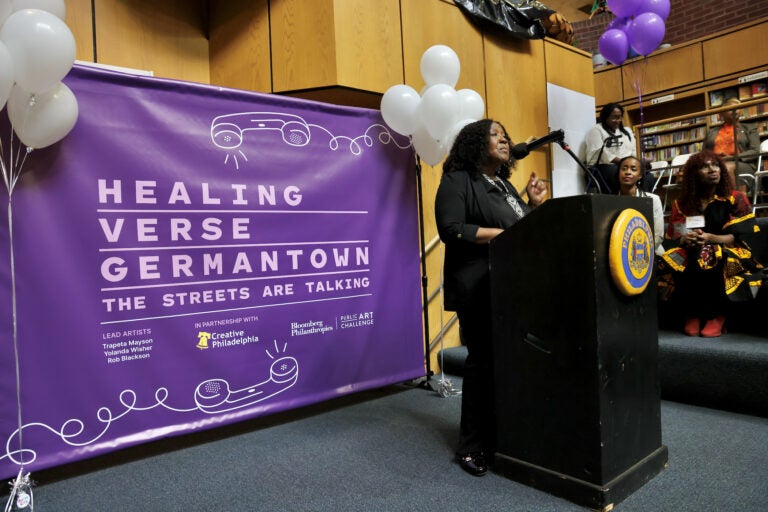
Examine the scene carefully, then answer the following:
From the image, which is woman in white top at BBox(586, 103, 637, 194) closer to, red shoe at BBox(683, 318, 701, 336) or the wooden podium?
red shoe at BBox(683, 318, 701, 336)

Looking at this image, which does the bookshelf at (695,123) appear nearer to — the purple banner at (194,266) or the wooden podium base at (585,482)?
the purple banner at (194,266)

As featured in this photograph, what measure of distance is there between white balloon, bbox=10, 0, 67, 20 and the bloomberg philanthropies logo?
135cm

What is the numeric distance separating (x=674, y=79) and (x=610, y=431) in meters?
7.71

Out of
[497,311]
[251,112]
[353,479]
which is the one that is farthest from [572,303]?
[251,112]

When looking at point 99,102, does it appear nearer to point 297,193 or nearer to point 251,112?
point 251,112

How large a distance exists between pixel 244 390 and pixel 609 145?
370 centimetres

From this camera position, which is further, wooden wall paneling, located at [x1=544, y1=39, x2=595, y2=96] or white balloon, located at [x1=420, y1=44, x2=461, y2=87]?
wooden wall paneling, located at [x1=544, y1=39, x2=595, y2=96]

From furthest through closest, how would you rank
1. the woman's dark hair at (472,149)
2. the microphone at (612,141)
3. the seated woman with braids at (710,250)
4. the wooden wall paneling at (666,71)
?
the wooden wall paneling at (666,71) → the microphone at (612,141) → the seated woman with braids at (710,250) → the woman's dark hair at (472,149)

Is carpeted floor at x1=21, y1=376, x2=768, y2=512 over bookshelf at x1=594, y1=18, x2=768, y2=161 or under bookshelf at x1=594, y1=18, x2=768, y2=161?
under

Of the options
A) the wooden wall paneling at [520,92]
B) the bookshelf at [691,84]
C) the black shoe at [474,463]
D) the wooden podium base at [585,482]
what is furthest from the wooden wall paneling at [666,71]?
the black shoe at [474,463]

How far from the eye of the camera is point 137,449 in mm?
2418

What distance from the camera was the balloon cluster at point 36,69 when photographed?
5.46 feet

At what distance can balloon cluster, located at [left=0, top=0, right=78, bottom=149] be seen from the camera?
166 centimetres

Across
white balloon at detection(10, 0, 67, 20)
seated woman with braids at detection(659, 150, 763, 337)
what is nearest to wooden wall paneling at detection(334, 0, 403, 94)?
white balloon at detection(10, 0, 67, 20)
